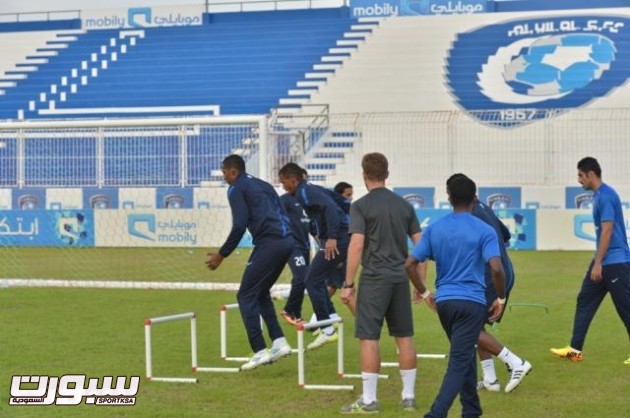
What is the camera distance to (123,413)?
8125 mm

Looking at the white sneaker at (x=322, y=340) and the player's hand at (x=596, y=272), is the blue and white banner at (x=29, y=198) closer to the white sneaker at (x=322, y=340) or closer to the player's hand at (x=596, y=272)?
the white sneaker at (x=322, y=340)

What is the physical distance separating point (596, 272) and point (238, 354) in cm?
383

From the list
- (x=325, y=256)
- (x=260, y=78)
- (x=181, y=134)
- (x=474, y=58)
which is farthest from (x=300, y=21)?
(x=325, y=256)

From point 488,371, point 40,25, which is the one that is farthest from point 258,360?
point 40,25

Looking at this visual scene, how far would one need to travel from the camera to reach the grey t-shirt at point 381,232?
27.1ft

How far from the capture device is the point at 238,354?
A: 11.2m

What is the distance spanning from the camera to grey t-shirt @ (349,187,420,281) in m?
8.27

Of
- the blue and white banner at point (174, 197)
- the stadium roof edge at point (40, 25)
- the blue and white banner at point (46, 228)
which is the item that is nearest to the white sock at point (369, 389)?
the blue and white banner at point (174, 197)

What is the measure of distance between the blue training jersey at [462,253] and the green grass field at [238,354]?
140 cm

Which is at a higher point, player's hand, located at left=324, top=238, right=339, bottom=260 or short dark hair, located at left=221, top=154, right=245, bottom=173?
short dark hair, located at left=221, top=154, right=245, bottom=173

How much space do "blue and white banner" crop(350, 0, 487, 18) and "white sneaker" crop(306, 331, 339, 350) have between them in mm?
30412

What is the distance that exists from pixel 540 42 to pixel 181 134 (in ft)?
53.4

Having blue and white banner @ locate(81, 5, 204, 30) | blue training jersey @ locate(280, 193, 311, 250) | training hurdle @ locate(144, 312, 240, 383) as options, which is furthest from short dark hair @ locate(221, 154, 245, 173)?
blue and white banner @ locate(81, 5, 204, 30)

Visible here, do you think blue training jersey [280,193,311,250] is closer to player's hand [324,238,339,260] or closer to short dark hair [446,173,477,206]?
player's hand [324,238,339,260]
